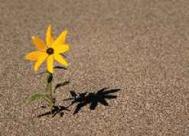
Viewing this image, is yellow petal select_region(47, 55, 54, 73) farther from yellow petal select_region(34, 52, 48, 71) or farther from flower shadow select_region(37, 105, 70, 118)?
flower shadow select_region(37, 105, 70, 118)

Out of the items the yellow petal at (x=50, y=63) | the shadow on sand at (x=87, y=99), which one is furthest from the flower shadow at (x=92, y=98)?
the yellow petal at (x=50, y=63)

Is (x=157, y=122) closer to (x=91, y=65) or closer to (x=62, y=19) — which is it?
(x=91, y=65)

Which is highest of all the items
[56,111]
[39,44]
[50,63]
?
[39,44]

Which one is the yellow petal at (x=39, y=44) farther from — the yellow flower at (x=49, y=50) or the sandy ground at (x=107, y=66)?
the sandy ground at (x=107, y=66)

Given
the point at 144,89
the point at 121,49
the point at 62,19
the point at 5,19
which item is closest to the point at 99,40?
the point at 121,49

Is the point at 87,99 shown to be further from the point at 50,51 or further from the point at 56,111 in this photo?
the point at 50,51

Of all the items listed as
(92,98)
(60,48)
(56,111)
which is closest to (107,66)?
(92,98)

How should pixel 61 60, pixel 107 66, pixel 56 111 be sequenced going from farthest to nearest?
pixel 107 66, pixel 56 111, pixel 61 60
